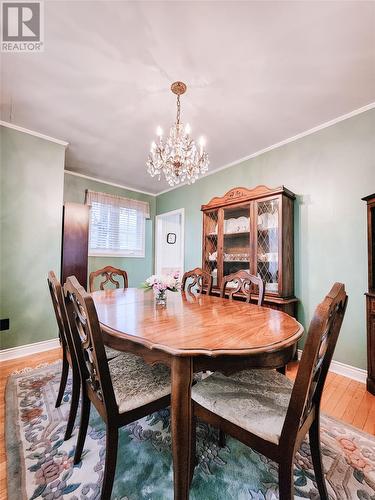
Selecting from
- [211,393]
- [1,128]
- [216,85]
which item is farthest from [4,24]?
[211,393]

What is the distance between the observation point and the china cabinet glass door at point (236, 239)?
9.57 feet

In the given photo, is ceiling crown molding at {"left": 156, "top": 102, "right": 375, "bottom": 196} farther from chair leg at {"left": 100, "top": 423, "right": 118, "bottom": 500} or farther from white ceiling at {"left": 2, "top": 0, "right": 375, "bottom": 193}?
chair leg at {"left": 100, "top": 423, "right": 118, "bottom": 500}

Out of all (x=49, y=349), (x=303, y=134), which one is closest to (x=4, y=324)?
(x=49, y=349)

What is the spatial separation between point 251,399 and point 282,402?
0.14 m

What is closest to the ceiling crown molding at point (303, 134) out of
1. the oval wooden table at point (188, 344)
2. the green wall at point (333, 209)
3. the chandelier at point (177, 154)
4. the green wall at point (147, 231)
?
the green wall at point (333, 209)

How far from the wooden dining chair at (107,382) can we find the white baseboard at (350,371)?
1.95 meters

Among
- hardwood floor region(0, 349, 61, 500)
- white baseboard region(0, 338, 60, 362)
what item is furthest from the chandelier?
white baseboard region(0, 338, 60, 362)

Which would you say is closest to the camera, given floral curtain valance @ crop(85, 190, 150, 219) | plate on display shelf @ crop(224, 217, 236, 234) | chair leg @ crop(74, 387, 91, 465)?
chair leg @ crop(74, 387, 91, 465)

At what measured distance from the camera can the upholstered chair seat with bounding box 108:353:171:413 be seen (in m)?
1.08

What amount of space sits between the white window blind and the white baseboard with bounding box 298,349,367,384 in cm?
354

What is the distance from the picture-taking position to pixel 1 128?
2.50 metres

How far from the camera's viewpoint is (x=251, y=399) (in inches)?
40.6

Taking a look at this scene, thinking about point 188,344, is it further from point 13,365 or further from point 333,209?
point 13,365

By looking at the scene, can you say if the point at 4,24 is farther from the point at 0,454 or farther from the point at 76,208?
the point at 0,454
